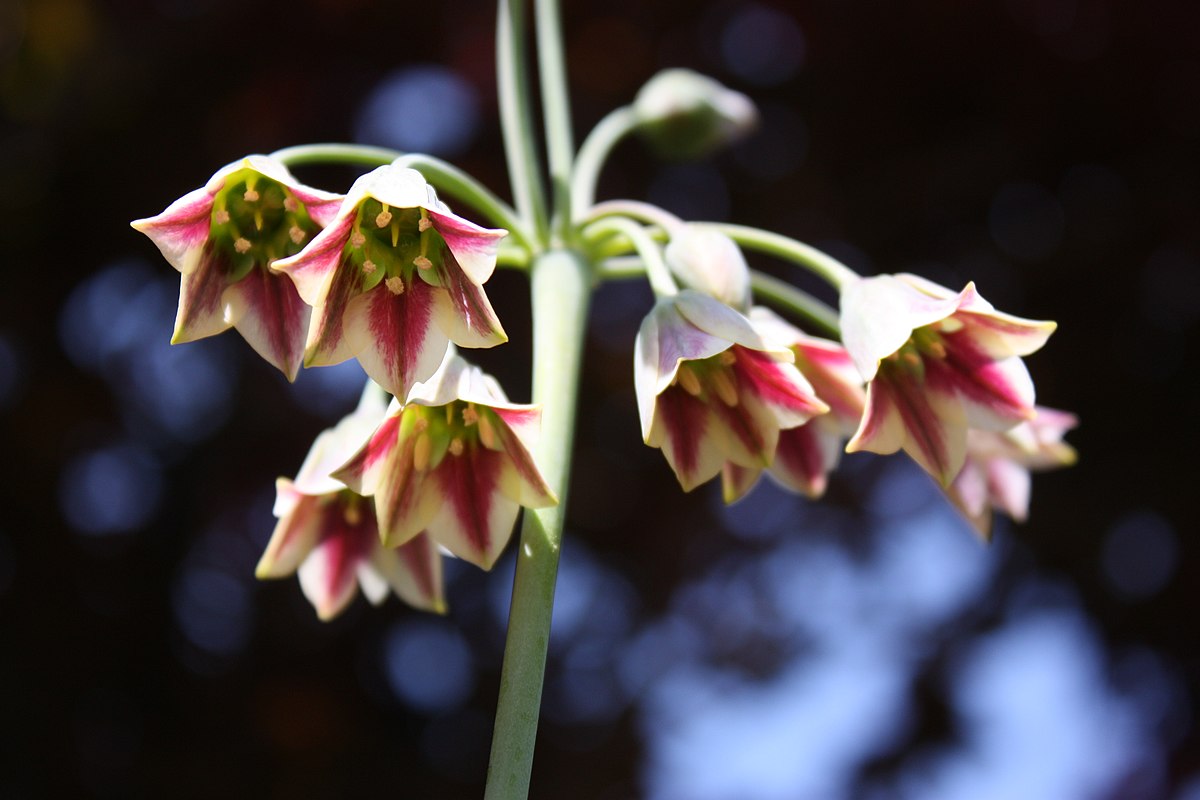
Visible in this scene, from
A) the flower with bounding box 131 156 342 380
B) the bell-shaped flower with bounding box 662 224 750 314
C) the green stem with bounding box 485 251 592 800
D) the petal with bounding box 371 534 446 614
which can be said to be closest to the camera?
the green stem with bounding box 485 251 592 800

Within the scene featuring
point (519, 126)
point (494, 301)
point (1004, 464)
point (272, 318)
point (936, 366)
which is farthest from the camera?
point (494, 301)

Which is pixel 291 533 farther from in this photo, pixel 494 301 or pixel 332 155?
pixel 494 301

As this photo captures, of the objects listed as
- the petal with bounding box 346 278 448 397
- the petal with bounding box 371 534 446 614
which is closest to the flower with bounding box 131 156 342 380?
the petal with bounding box 346 278 448 397

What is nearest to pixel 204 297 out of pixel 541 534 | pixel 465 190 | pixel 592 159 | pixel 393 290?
pixel 393 290

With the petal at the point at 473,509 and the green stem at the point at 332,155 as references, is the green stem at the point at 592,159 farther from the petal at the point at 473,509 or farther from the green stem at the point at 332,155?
the petal at the point at 473,509

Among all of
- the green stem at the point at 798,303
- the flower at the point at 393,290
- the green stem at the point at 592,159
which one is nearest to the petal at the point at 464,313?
the flower at the point at 393,290

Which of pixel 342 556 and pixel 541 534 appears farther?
pixel 342 556

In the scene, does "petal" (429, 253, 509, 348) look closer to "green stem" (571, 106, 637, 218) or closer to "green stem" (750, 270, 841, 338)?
"green stem" (571, 106, 637, 218)
